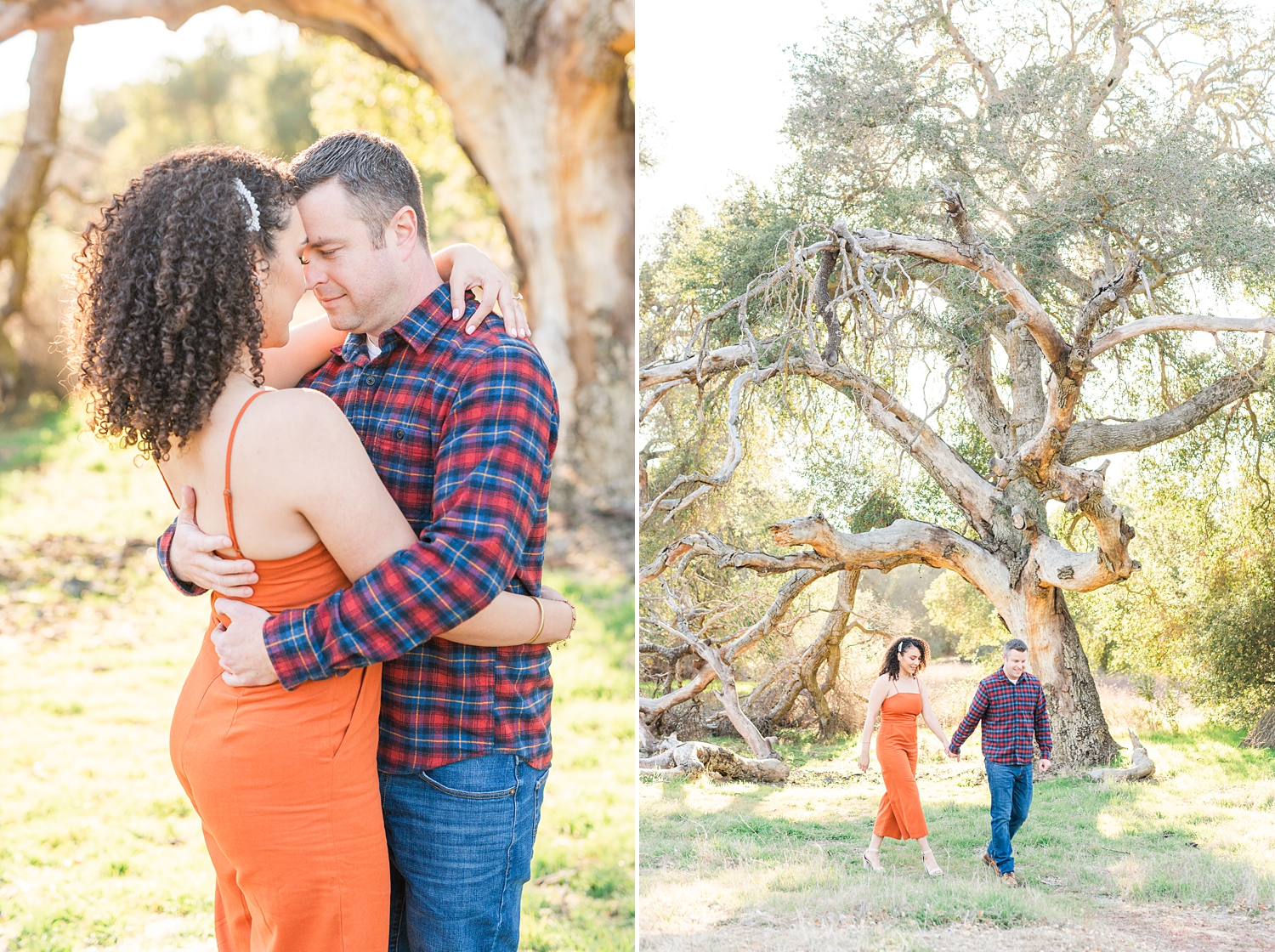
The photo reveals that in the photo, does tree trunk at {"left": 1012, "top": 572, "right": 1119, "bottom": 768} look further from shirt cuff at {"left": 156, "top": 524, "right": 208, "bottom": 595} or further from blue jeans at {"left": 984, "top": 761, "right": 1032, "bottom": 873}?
shirt cuff at {"left": 156, "top": 524, "right": 208, "bottom": 595}

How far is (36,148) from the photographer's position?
309 inches

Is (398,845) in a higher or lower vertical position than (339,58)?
lower

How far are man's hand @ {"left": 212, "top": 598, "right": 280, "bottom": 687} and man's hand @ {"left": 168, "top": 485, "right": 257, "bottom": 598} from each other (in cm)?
3

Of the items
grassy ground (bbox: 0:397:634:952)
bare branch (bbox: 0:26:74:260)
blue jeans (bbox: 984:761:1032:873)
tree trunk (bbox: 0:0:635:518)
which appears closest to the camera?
blue jeans (bbox: 984:761:1032:873)

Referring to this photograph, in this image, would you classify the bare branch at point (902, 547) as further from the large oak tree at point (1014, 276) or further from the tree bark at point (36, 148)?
the tree bark at point (36, 148)

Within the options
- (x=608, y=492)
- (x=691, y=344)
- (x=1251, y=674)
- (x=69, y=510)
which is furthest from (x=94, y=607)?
(x=1251, y=674)

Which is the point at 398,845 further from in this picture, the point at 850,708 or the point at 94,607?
the point at 94,607

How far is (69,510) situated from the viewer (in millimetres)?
7953

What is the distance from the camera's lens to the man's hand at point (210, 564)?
1.35 m

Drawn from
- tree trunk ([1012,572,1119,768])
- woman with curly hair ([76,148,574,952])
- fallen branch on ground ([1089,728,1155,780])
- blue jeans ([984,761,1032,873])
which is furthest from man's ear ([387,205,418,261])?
fallen branch on ground ([1089,728,1155,780])

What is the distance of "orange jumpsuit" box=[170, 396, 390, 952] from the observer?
1361 millimetres

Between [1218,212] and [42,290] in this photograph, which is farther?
[42,290]

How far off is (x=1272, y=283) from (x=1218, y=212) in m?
0.19

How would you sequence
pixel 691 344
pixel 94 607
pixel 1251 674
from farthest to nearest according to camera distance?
pixel 94 607
pixel 691 344
pixel 1251 674
